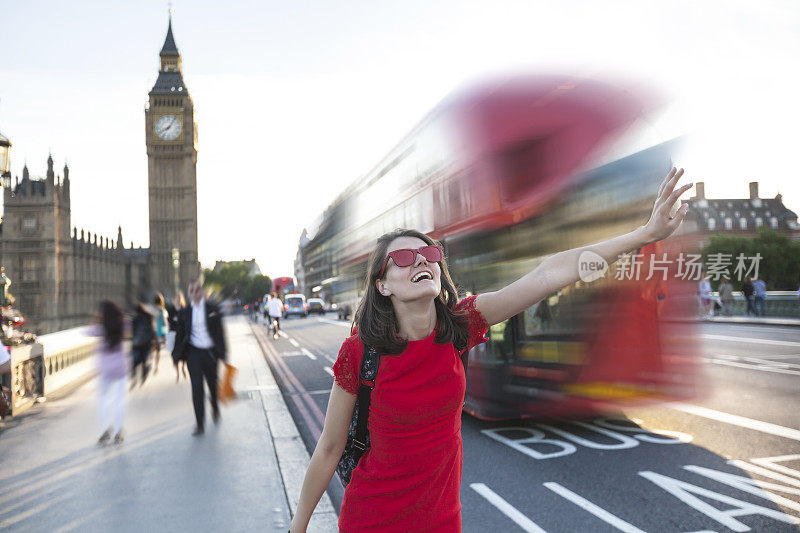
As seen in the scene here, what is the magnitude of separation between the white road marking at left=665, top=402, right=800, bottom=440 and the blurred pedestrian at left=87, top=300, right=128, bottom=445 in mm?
5986

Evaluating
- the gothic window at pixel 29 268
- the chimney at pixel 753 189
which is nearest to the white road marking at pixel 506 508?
the gothic window at pixel 29 268

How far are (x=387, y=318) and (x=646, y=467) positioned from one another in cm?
391

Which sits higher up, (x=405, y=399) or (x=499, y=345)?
(x=405, y=399)

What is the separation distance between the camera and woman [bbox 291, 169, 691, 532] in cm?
171

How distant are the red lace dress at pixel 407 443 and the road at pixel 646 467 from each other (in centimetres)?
231

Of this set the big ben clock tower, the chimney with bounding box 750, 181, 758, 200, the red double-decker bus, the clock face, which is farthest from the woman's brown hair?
the clock face

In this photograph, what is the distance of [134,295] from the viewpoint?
284 inches

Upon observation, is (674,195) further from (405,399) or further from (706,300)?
(706,300)

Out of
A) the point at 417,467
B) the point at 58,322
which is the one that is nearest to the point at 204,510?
the point at 417,467

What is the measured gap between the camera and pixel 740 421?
20.5 ft

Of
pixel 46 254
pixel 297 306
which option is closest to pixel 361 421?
pixel 297 306

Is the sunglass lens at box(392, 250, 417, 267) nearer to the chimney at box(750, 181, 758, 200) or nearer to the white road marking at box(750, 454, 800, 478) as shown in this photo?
the white road marking at box(750, 454, 800, 478)

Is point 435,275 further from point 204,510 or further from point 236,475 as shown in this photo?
point 236,475

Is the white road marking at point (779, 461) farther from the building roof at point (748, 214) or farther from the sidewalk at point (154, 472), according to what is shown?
the building roof at point (748, 214)
